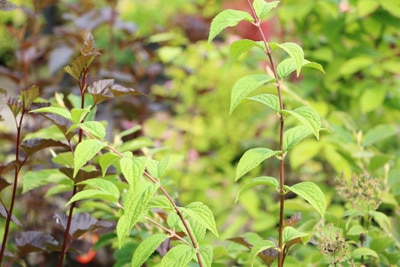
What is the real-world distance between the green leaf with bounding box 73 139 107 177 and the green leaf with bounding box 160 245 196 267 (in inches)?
7.8

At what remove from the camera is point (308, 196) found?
1.08m

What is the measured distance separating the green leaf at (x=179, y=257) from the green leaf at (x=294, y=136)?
24 centimetres

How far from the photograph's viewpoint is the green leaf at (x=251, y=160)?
108cm

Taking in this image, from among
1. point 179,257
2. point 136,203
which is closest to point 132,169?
point 136,203

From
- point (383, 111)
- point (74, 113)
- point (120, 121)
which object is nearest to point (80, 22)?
point (120, 121)

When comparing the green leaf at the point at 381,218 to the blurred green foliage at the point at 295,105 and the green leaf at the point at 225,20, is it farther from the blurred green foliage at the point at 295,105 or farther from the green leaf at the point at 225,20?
the green leaf at the point at 225,20

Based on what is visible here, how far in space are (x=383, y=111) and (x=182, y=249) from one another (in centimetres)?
200

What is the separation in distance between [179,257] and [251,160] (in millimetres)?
195

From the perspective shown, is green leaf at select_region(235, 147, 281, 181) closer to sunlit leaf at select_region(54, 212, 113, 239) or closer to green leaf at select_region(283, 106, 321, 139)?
green leaf at select_region(283, 106, 321, 139)

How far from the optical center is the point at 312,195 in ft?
3.57

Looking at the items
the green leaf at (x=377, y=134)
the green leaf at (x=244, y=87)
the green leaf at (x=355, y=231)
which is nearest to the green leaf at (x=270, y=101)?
the green leaf at (x=244, y=87)

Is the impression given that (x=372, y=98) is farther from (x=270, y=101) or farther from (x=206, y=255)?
(x=206, y=255)

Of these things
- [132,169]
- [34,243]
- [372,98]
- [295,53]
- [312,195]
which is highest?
[295,53]

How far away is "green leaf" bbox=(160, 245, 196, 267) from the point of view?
1.06 m
